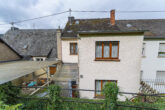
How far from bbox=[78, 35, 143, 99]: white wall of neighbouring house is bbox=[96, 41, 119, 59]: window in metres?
0.32

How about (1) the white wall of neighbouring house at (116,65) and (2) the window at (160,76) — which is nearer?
(1) the white wall of neighbouring house at (116,65)

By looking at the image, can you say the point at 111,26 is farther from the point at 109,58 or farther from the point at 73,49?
the point at 109,58

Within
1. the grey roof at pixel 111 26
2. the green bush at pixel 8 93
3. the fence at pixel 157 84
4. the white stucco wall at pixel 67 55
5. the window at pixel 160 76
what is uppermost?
the grey roof at pixel 111 26

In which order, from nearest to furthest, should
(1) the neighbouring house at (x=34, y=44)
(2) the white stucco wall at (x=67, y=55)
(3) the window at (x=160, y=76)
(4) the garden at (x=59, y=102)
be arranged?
1. (4) the garden at (x=59, y=102)
2. (3) the window at (x=160, y=76)
3. (2) the white stucco wall at (x=67, y=55)
4. (1) the neighbouring house at (x=34, y=44)

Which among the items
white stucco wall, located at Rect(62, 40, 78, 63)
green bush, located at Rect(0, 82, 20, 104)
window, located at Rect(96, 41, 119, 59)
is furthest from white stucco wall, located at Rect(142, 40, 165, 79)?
green bush, located at Rect(0, 82, 20, 104)

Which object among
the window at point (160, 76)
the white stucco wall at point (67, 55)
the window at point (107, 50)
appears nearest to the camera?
the window at point (107, 50)

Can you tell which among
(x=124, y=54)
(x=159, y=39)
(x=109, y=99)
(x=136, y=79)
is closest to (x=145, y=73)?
(x=159, y=39)

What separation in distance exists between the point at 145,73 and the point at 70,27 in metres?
13.7

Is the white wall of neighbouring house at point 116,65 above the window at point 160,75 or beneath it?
above

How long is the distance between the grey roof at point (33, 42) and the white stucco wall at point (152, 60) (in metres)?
14.7

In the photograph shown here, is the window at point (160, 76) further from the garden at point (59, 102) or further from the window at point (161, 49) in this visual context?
the garden at point (59, 102)

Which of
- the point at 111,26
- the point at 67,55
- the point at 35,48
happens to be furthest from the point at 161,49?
the point at 35,48

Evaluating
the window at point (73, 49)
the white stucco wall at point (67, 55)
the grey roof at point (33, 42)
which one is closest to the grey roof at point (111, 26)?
the white stucco wall at point (67, 55)

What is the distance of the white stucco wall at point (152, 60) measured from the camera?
1037 cm
